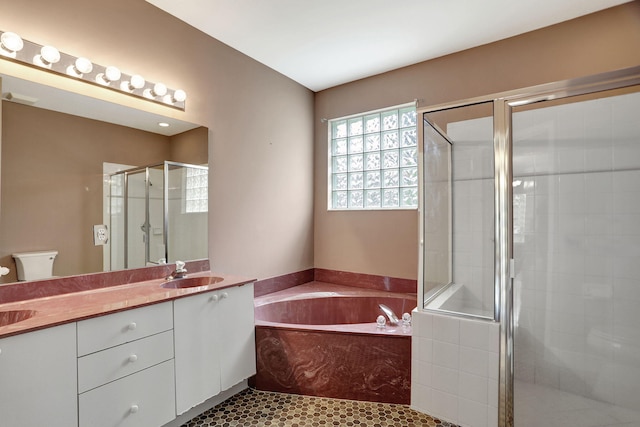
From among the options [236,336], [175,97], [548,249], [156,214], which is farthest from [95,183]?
[548,249]

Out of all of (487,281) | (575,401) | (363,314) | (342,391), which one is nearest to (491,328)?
(487,281)

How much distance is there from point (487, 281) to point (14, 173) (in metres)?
2.82

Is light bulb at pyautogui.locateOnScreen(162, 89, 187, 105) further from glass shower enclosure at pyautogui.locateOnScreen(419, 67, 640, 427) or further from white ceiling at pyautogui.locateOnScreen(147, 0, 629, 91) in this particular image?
glass shower enclosure at pyautogui.locateOnScreen(419, 67, 640, 427)

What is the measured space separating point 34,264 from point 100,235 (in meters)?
0.34

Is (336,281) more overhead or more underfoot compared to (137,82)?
more underfoot

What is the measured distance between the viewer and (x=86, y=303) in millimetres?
1595

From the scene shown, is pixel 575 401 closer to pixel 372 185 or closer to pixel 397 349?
pixel 397 349

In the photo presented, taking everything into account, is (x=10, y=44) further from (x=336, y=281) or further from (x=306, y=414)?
(x=336, y=281)

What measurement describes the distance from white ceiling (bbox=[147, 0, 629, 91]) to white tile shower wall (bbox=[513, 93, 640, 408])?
2.54ft

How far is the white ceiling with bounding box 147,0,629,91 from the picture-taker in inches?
86.4

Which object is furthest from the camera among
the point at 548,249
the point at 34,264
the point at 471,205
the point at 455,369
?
the point at 471,205

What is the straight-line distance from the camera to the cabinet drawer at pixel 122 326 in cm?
139

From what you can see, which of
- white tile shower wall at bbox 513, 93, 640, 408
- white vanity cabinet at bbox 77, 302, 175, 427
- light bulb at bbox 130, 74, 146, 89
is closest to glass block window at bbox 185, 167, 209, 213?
light bulb at bbox 130, 74, 146, 89

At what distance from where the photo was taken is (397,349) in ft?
6.59
